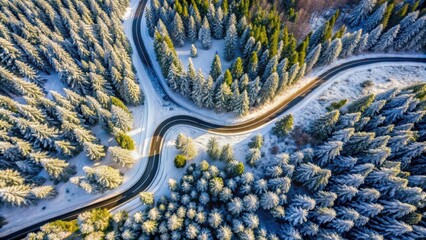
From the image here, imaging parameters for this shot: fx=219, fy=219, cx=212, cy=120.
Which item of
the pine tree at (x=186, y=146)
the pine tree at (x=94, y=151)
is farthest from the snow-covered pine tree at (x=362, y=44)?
the pine tree at (x=94, y=151)

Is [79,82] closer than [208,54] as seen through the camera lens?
Yes

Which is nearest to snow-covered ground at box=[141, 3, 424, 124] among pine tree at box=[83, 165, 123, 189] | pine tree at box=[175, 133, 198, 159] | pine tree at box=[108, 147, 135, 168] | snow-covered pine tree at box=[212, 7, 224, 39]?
snow-covered pine tree at box=[212, 7, 224, 39]

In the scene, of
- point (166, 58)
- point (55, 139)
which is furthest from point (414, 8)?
point (55, 139)

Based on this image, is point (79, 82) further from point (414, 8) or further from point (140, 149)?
point (414, 8)

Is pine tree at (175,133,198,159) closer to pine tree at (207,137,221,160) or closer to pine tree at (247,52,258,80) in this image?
pine tree at (207,137,221,160)

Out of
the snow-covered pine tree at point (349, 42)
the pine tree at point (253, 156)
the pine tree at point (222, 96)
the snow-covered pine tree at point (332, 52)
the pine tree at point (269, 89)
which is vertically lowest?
the pine tree at point (253, 156)

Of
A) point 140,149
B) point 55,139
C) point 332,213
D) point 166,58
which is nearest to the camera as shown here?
point 332,213

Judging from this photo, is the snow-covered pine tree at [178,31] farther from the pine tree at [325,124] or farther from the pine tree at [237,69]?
the pine tree at [325,124]

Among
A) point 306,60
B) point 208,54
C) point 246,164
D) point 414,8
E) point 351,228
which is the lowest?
point 351,228
